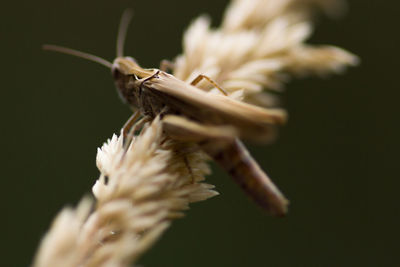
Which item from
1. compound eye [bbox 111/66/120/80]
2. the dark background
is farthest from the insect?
the dark background

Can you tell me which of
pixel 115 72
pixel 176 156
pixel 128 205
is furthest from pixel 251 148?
pixel 128 205

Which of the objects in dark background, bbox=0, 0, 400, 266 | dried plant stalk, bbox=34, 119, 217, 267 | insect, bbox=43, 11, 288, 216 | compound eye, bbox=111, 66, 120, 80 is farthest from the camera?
dark background, bbox=0, 0, 400, 266

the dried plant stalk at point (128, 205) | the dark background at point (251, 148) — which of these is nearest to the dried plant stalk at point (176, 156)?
the dried plant stalk at point (128, 205)

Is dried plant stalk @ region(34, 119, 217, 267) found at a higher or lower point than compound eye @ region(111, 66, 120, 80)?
lower

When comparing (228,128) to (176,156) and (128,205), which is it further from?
(128,205)

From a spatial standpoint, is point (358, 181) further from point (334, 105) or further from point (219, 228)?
point (219, 228)

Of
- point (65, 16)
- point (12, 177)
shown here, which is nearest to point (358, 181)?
point (12, 177)

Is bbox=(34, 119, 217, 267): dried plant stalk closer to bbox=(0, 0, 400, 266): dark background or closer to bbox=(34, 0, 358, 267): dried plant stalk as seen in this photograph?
bbox=(34, 0, 358, 267): dried plant stalk
